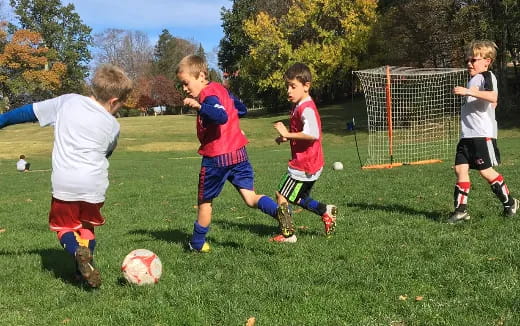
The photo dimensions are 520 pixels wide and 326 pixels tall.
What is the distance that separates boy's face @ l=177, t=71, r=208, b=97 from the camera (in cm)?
523

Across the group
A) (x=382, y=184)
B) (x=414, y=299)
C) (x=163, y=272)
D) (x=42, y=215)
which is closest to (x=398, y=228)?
(x=414, y=299)

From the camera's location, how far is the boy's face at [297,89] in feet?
19.1

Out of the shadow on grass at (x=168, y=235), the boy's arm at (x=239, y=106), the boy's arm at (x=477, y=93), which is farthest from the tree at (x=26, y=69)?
the boy's arm at (x=477, y=93)

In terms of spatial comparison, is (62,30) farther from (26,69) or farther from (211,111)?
(211,111)

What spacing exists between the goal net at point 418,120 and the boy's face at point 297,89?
9981 mm

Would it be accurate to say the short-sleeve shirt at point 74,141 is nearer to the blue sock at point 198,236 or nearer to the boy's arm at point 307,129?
the blue sock at point 198,236

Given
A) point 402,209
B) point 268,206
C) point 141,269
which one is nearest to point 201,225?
point 268,206

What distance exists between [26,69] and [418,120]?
52.8m

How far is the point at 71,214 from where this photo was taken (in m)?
4.60

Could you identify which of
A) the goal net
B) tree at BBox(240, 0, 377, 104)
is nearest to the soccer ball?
the goal net

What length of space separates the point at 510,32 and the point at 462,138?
82.7ft

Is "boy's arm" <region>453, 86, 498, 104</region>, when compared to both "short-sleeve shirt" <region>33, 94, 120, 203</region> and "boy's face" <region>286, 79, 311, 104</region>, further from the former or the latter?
"short-sleeve shirt" <region>33, 94, 120, 203</region>

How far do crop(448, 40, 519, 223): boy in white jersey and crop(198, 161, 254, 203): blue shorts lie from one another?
2768 millimetres

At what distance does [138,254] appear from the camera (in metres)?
4.65
